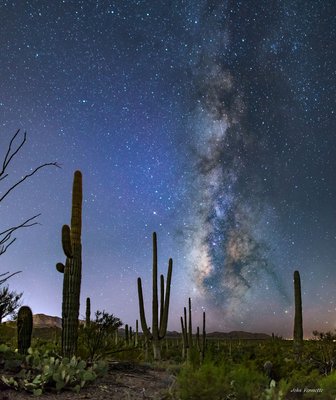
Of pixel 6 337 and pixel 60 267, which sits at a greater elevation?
pixel 60 267

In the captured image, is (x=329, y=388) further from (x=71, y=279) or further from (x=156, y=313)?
(x=156, y=313)

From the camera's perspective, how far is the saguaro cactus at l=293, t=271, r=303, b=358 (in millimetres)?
19658

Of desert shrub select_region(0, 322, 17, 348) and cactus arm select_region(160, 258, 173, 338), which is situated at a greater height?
cactus arm select_region(160, 258, 173, 338)

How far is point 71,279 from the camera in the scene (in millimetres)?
10367

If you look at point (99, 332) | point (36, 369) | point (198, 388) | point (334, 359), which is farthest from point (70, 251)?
point (334, 359)

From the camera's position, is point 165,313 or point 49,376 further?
point 165,313

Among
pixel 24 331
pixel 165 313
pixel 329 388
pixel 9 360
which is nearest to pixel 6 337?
pixel 24 331

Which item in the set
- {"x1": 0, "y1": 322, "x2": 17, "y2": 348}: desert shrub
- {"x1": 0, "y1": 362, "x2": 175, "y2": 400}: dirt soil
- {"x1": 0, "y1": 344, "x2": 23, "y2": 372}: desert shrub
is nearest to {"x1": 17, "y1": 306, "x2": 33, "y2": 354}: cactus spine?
{"x1": 0, "y1": 344, "x2": 23, "y2": 372}: desert shrub

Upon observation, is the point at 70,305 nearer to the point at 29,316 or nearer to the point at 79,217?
the point at 29,316

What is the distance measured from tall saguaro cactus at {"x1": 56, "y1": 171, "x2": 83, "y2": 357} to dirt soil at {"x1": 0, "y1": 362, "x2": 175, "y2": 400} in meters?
1.48

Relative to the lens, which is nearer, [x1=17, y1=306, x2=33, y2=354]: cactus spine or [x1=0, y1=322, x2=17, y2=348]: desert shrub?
[x1=17, y1=306, x2=33, y2=354]: cactus spine

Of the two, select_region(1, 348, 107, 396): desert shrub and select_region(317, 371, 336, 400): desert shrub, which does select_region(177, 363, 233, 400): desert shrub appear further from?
select_region(317, 371, 336, 400): desert shrub

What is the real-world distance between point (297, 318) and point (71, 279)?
13.2 m

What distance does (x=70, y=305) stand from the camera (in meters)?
10.2
